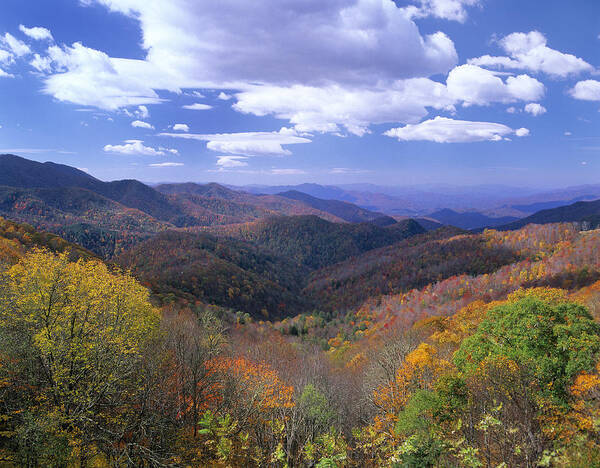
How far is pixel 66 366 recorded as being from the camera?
20.6m

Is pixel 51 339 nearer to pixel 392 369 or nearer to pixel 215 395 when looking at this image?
pixel 215 395

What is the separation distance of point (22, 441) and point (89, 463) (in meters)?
5.23

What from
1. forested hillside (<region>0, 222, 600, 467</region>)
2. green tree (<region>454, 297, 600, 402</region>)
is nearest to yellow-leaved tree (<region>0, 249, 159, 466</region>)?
forested hillside (<region>0, 222, 600, 467</region>)

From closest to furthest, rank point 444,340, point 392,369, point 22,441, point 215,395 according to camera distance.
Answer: point 22,441 < point 215,395 < point 392,369 < point 444,340

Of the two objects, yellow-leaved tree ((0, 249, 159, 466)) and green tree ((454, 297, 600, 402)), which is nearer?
yellow-leaved tree ((0, 249, 159, 466))

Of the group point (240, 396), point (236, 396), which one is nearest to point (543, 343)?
point (240, 396)

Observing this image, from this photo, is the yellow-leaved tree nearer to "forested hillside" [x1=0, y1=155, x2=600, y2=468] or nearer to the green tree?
"forested hillside" [x1=0, y1=155, x2=600, y2=468]

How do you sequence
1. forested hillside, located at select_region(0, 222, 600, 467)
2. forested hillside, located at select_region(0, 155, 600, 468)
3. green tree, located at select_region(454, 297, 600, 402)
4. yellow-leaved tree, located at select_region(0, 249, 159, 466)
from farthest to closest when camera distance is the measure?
green tree, located at select_region(454, 297, 600, 402)
yellow-leaved tree, located at select_region(0, 249, 159, 466)
forested hillside, located at select_region(0, 222, 600, 467)
forested hillside, located at select_region(0, 155, 600, 468)

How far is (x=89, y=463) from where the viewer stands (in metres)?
19.0

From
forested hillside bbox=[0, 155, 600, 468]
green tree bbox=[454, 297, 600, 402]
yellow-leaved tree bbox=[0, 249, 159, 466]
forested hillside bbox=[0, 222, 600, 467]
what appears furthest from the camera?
green tree bbox=[454, 297, 600, 402]

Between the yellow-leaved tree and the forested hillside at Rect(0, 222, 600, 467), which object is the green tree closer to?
the forested hillside at Rect(0, 222, 600, 467)

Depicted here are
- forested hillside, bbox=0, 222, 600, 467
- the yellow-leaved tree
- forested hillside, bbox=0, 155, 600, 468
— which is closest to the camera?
forested hillside, bbox=0, 155, 600, 468

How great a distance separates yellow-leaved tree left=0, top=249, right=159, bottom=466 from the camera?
1831cm

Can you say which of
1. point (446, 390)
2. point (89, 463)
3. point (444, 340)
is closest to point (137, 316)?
point (89, 463)
